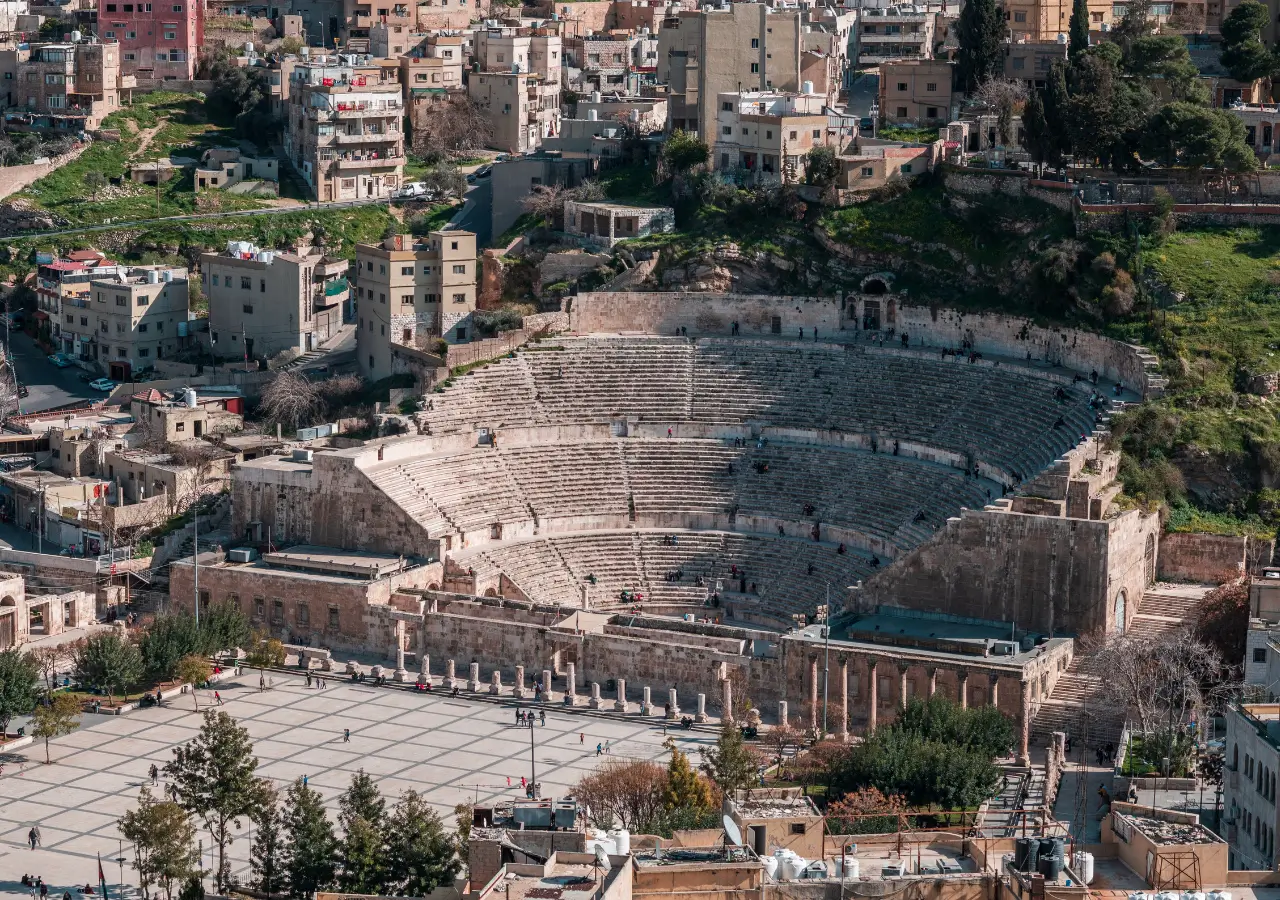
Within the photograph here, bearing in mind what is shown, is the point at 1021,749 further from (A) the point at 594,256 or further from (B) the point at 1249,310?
(A) the point at 594,256

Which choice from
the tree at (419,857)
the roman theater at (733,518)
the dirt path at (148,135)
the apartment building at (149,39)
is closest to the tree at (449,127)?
the dirt path at (148,135)

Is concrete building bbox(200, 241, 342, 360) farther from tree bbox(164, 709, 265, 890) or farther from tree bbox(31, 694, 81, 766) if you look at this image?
tree bbox(164, 709, 265, 890)

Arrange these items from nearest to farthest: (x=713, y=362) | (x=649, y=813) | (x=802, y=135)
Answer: (x=649, y=813) → (x=713, y=362) → (x=802, y=135)

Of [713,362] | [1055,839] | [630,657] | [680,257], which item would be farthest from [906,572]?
[1055,839]

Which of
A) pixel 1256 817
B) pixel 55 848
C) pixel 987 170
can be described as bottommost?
pixel 55 848

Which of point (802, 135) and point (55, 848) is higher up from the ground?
point (802, 135)

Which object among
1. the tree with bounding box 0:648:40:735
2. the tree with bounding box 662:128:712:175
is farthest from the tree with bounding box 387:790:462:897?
the tree with bounding box 662:128:712:175

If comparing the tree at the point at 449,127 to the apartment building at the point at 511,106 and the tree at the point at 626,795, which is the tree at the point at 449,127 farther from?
the tree at the point at 626,795
